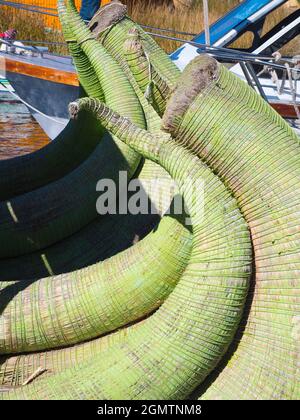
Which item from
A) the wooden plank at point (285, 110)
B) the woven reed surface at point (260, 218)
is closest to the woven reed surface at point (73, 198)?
the woven reed surface at point (260, 218)

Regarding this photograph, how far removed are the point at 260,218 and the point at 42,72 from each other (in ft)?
21.6

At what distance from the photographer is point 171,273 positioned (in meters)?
2.86

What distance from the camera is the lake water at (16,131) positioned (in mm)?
10344

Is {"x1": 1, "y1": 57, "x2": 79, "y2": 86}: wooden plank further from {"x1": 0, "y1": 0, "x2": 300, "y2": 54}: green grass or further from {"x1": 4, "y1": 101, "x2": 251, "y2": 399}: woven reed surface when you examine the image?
{"x1": 4, "y1": 101, "x2": 251, "y2": 399}: woven reed surface

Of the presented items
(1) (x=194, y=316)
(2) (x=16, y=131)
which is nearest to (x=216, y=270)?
(1) (x=194, y=316)

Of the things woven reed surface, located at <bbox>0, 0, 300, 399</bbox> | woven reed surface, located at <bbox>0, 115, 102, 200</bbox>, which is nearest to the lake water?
woven reed surface, located at <bbox>0, 115, 102, 200</bbox>

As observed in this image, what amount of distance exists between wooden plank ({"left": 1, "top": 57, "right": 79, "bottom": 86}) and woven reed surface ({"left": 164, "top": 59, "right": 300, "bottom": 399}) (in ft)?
19.6

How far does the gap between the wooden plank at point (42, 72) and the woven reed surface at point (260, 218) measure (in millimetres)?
5972

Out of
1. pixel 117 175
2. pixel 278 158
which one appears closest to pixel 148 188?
pixel 117 175

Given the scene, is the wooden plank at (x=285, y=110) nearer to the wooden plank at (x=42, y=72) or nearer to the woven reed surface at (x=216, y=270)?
the wooden plank at (x=42, y=72)

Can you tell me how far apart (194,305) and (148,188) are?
1194 mm

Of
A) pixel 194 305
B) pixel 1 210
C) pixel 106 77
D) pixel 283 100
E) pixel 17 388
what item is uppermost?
pixel 283 100

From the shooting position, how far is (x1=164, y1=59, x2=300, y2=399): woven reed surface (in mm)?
2582
